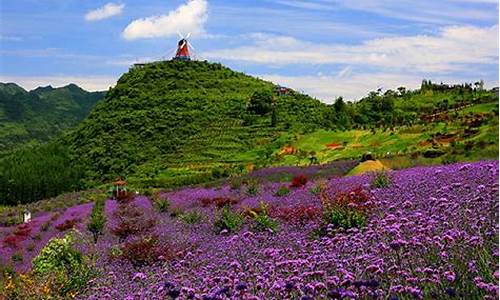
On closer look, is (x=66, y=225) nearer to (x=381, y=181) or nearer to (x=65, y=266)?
(x=65, y=266)

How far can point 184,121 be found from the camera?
218ft

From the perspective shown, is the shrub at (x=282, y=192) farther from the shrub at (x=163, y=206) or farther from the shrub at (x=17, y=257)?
the shrub at (x=17, y=257)

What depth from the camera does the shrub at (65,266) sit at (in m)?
9.61

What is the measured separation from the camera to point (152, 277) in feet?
25.9

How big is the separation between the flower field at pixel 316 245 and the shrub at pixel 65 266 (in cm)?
21

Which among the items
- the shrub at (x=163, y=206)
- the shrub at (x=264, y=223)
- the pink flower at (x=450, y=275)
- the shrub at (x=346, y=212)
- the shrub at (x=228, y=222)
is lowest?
the shrub at (x=163, y=206)

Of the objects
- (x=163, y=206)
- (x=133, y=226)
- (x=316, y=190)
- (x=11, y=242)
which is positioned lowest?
(x=11, y=242)

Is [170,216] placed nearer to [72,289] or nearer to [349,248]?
[72,289]

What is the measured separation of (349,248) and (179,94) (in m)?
68.1

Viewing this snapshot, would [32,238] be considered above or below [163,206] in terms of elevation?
below

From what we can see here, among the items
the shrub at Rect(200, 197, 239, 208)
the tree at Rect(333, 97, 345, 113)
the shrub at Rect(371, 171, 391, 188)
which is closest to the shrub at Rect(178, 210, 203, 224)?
the shrub at Rect(200, 197, 239, 208)

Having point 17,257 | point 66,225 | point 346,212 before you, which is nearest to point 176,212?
point 66,225

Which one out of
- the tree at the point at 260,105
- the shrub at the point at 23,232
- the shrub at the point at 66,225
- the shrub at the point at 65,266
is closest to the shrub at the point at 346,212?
the shrub at the point at 65,266

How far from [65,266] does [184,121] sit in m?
55.7
